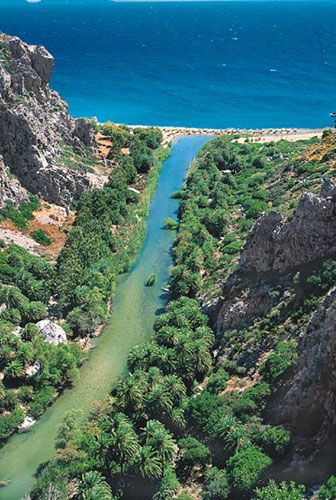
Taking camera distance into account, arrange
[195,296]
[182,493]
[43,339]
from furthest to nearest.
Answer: [195,296] → [43,339] → [182,493]

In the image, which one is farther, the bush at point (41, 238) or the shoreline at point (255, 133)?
the shoreline at point (255, 133)

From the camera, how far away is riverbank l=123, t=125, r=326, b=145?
14950 centimetres

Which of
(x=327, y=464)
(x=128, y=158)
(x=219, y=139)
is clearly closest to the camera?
(x=327, y=464)

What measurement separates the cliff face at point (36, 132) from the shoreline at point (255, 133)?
40896 mm

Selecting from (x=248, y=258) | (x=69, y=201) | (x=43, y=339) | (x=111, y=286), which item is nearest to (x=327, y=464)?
(x=248, y=258)

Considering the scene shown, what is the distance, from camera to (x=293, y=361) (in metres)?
52.2

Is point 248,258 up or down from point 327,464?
up

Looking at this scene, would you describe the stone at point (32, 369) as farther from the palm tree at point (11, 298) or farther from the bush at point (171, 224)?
the bush at point (171, 224)

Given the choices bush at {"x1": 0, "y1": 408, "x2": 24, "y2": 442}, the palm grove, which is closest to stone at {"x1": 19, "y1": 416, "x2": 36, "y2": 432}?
bush at {"x1": 0, "y1": 408, "x2": 24, "y2": 442}

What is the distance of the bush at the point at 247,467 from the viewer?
44.2m

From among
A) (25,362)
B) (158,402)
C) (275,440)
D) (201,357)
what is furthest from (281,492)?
(25,362)

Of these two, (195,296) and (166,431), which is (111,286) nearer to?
(195,296)

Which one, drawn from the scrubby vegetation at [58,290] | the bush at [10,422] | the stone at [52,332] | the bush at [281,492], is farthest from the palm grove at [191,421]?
the stone at [52,332]

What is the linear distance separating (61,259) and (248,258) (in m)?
29.9
